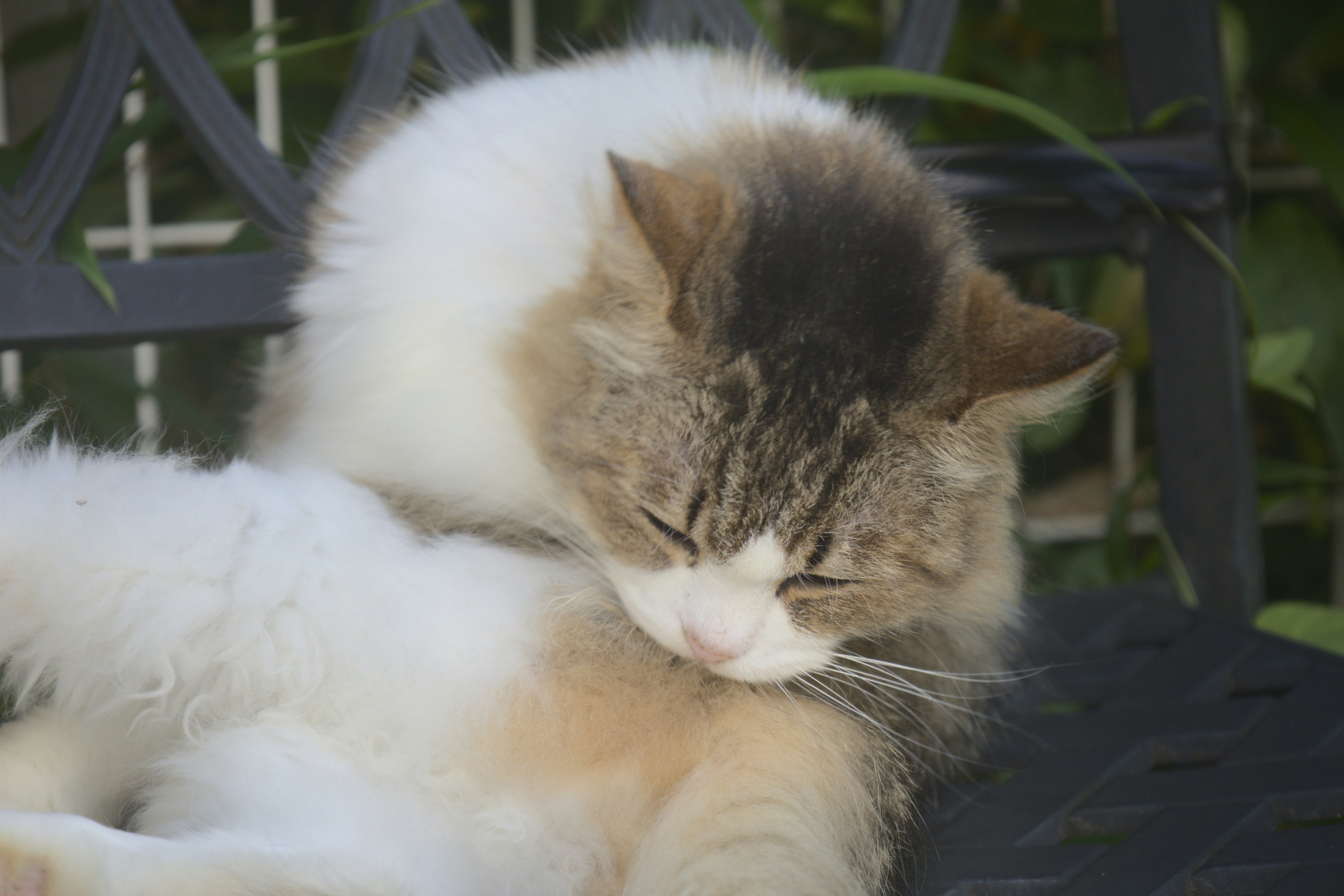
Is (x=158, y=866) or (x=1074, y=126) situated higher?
(x=1074, y=126)

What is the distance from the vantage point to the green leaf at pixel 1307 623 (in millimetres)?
1490

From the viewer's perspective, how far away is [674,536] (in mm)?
968

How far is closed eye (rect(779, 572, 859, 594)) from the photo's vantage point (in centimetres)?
97

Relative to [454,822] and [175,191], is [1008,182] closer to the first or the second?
[454,822]

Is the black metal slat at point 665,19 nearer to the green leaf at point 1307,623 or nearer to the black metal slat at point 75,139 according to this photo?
the black metal slat at point 75,139

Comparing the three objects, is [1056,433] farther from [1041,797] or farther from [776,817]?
[776,817]

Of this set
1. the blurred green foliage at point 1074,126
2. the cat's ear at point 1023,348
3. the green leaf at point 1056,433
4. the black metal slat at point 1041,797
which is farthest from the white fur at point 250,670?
the green leaf at point 1056,433

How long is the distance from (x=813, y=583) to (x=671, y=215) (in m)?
0.38

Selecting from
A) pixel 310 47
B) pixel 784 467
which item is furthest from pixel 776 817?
pixel 310 47

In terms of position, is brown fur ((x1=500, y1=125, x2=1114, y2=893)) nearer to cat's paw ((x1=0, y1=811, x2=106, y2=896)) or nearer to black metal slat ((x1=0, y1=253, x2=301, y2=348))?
cat's paw ((x1=0, y1=811, x2=106, y2=896))

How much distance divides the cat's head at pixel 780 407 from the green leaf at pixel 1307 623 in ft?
2.70

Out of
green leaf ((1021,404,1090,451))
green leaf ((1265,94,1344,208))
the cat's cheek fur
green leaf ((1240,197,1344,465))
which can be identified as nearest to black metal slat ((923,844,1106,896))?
the cat's cheek fur

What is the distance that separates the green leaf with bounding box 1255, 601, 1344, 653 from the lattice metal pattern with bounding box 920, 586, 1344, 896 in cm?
26

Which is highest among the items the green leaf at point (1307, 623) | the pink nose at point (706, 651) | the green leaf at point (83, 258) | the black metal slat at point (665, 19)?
the black metal slat at point (665, 19)
